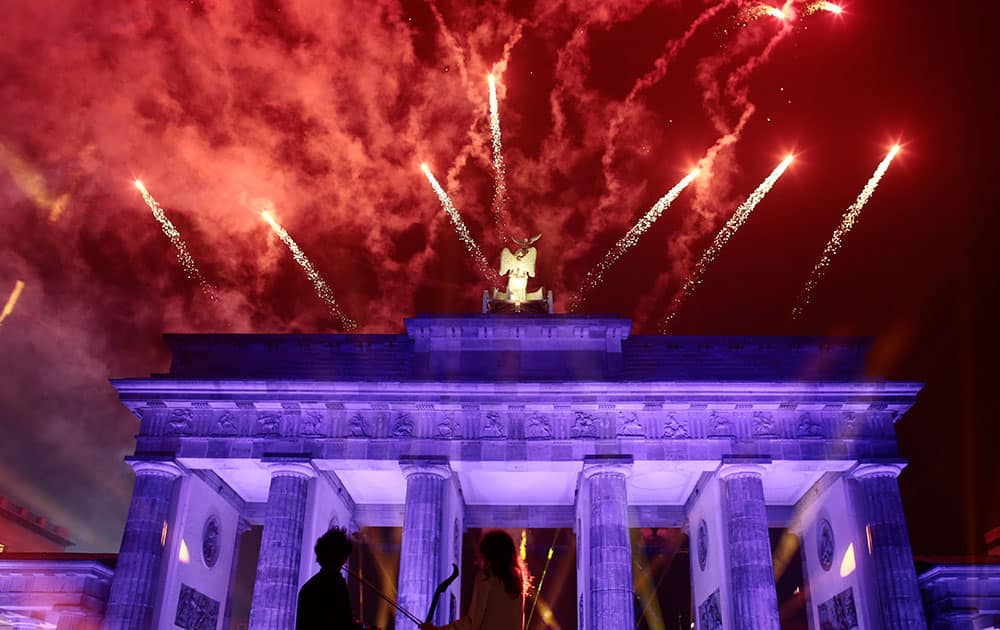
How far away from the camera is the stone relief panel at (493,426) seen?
27766 mm

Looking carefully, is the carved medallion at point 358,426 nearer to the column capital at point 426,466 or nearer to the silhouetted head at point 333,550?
the column capital at point 426,466

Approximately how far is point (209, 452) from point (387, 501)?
28.5 feet

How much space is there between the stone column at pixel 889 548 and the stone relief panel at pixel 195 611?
24.4 m

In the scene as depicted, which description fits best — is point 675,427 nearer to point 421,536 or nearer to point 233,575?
point 421,536

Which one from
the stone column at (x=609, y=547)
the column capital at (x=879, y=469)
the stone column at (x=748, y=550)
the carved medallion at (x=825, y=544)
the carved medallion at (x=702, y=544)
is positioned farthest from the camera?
the carved medallion at (x=702, y=544)

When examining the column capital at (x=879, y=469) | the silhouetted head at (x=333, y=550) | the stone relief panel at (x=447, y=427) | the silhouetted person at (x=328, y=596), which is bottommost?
the silhouetted person at (x=328, y=596)

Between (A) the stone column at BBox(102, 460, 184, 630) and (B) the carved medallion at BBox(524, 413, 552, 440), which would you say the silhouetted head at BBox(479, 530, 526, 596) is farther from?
(A) the stone column at BBox(102, 460, 184, 630)

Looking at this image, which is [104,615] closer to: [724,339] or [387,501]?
[387,501]

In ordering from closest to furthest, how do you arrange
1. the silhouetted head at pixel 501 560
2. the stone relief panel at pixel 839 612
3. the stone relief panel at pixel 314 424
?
the silhouetted head at pixel 501 560 < the stone relief panel at pixel 839 612 < the stone relief panel at pixel 314 424

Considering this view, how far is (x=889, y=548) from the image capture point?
25.6m

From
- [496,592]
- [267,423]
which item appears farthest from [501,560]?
[267,423]

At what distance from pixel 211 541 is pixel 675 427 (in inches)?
746

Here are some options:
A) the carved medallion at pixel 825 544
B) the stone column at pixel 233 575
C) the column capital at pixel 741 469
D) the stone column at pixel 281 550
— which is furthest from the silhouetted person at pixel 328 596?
the stone column at pixel 233 575

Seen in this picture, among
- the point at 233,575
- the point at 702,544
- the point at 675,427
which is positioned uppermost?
the point at 675,427
